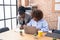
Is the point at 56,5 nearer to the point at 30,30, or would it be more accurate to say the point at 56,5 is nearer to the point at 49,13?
the point at 49,13

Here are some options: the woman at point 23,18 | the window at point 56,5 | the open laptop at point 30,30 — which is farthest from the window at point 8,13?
the open laptop at point 30,30

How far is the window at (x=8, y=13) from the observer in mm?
4013

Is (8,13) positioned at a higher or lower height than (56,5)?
lower

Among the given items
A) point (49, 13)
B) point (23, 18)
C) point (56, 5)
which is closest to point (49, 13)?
point (49, 13)

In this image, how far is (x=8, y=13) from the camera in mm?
4320

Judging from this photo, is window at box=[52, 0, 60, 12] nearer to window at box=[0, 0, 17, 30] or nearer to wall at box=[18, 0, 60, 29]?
wall at box=[18, 0, 60, 29]

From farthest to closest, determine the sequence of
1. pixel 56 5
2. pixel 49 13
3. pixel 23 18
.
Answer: pixel 49 13
pixel 56 5
pixel 23 18

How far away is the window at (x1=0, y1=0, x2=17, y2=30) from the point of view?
13.2 feet

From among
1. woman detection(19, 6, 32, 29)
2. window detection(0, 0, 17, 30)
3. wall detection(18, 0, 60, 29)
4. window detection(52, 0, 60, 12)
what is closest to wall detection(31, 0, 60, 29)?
wall detection(18, 0, 60, 29)

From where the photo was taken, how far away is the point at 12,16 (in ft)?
14.8

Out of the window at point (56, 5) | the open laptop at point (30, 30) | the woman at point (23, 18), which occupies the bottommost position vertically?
the open laptop at point (30, 30)

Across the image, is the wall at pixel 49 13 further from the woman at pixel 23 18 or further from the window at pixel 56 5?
the woman at pixel 23 18

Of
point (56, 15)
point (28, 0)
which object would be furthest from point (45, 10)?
point (28, 0)

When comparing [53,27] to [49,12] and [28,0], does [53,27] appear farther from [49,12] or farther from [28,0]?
[28,0]
